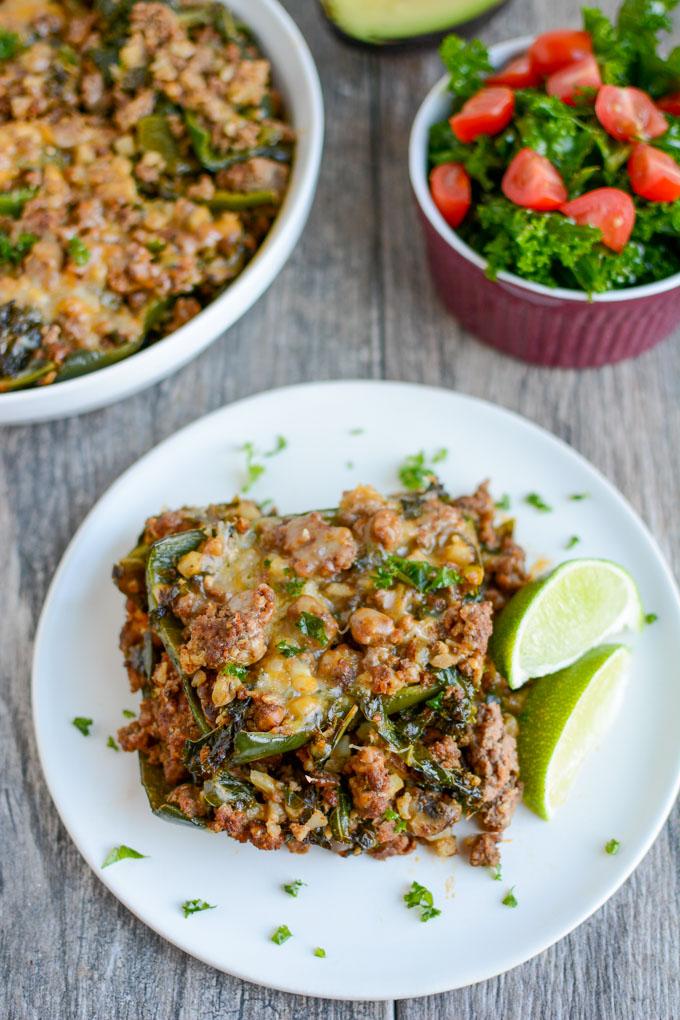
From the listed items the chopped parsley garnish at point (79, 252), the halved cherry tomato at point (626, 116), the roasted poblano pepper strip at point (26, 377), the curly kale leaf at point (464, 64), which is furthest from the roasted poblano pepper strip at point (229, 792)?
the curly kale leaf at point (464, 64)

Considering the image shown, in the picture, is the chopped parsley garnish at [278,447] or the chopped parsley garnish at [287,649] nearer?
the chopped parsley garnish at [287,649]

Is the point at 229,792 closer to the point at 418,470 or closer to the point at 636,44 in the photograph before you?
the point at 418,470

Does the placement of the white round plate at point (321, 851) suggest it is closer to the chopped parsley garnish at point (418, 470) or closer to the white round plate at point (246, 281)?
the chopped parsley garnish at point (418, 470)

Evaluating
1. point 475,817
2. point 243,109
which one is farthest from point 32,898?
point 243,109

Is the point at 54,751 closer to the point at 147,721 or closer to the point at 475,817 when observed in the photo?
the point at 147,721

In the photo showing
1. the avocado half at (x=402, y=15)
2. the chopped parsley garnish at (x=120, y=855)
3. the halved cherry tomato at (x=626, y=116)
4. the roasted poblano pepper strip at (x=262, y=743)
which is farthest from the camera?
the avocado half at (x=402, y=15)
